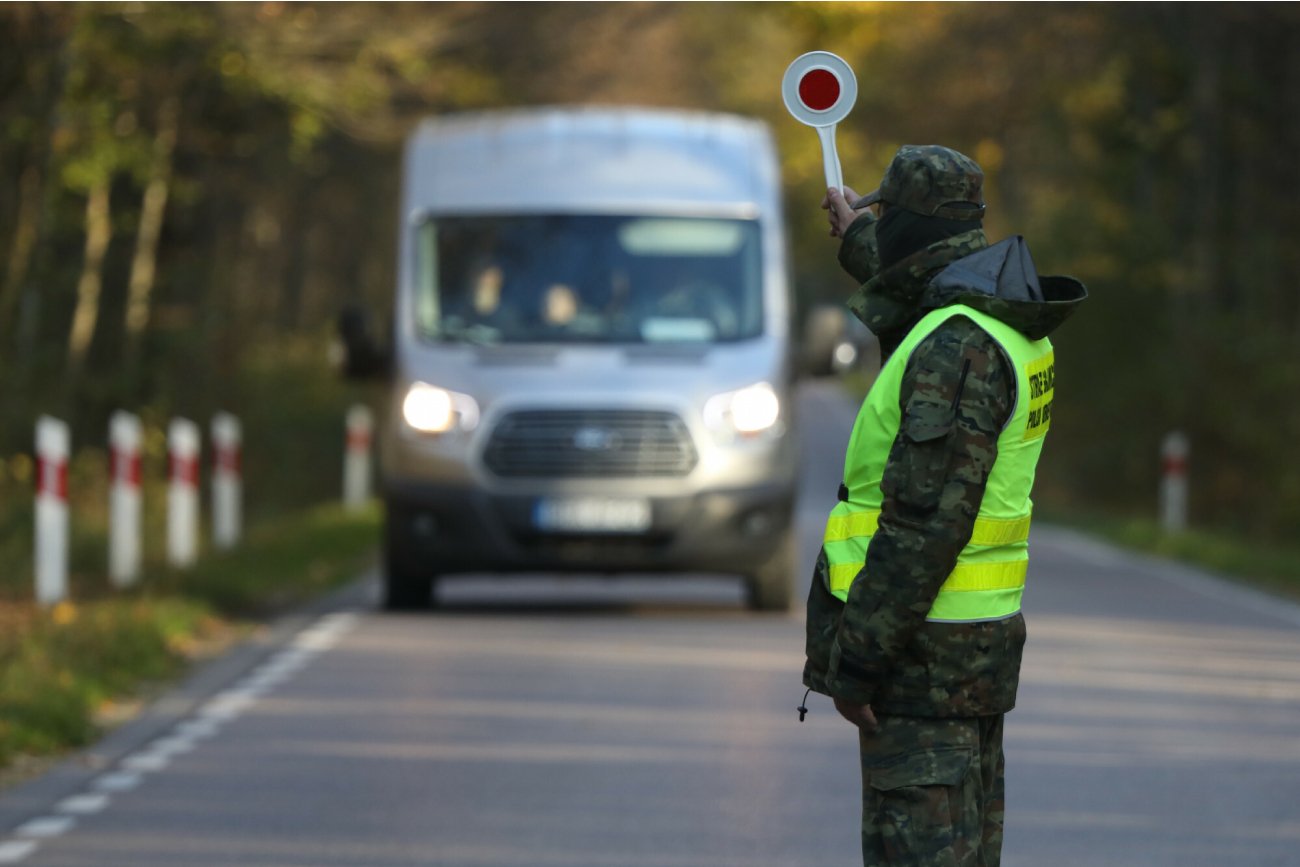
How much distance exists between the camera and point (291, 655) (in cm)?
1412

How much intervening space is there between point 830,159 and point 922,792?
4.29 ft

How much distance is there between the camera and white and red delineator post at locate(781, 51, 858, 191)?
5949 mm

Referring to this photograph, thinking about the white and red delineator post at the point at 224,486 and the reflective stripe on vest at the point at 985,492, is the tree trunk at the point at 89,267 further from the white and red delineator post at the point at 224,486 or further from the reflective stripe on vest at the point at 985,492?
the reflective stripe on vest at the point at 985,492

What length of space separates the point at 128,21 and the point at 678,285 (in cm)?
505

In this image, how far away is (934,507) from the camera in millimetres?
5203

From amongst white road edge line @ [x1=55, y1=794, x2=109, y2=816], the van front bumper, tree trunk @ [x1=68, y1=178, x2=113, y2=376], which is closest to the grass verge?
white road edge line @ [x1=55, y1=794, x2=109, y2=816]

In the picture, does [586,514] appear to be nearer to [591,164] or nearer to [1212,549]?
[591,164]

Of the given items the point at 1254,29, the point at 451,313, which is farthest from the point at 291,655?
the point at 1254,29

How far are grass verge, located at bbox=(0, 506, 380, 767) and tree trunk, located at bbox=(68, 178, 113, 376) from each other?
4.66 m

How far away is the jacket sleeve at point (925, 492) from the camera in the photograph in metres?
5.20

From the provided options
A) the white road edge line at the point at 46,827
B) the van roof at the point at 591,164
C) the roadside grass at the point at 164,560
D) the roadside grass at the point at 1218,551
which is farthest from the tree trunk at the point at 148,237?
the white road edge line at the point at 46,827

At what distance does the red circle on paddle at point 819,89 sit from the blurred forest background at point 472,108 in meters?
13.4

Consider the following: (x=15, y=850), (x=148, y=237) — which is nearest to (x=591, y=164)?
(x=15, y=850)

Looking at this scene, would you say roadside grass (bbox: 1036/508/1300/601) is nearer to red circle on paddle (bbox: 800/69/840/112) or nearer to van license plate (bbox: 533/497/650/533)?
van license plate (bbox: 533/497/650/533)
